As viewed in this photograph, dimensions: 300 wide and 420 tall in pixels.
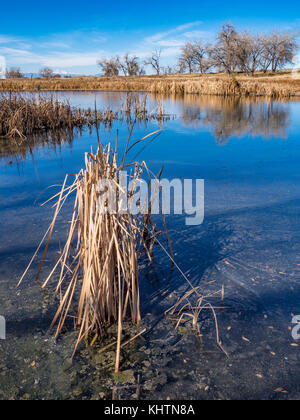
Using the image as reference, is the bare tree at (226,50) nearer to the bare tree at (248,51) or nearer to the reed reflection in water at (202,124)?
the bare tree at (248,51)

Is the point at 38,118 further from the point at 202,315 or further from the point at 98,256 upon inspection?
the point at 202,315

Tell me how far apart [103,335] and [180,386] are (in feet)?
1.86

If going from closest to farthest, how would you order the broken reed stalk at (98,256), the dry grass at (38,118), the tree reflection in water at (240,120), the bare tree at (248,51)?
the broken reed stalk at (98,256), the dry grass at (38,118), the tree reflection in water at (240,120), the bare tree at (248,51)

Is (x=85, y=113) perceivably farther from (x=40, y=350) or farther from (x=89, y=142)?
(x=40, y=350)

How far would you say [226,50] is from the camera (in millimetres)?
52688

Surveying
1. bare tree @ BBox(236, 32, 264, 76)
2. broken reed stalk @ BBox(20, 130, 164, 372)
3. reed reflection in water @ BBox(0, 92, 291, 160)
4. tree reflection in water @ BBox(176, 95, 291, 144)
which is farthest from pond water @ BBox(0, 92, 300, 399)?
bare tree @ BBox(236, 32, 264, 76)

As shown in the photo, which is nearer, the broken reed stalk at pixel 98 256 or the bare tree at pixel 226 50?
the broken reed stalk at pixel 98 256

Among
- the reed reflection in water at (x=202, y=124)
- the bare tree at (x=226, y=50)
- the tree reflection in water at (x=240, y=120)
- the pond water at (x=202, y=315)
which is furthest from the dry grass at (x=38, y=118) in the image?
the bare tree at (x=226, y=50)

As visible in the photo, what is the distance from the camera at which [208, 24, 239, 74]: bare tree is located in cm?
5222

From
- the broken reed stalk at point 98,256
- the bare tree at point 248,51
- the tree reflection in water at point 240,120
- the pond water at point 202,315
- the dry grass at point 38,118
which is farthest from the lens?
the bare tree at point 248,51

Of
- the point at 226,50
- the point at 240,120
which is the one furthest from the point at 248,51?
the point at 240,120

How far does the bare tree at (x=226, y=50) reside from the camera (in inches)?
2056

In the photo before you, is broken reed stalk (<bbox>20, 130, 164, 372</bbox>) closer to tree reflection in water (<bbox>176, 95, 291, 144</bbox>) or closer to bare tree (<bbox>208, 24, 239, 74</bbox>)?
tree reflection in water (<bbox>176, 95, 291, 144</bbox>)

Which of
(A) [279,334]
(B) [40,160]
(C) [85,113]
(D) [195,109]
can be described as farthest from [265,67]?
(A) [279,334]
